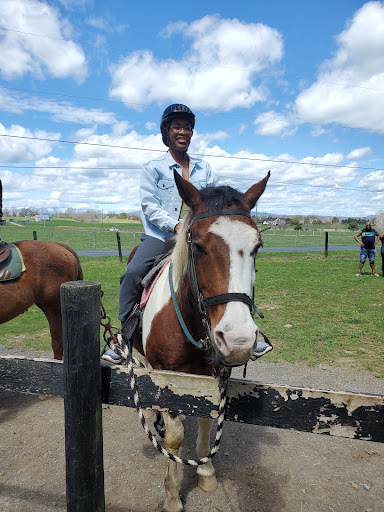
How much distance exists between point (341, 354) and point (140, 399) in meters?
5.19

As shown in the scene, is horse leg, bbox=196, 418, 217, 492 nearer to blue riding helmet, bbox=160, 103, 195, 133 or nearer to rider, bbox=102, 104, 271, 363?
rider, bbox=102, 104, 271, 363

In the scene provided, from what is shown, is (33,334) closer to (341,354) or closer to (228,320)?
(341,354)

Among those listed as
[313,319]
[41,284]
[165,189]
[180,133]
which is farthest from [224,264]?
[313,319]

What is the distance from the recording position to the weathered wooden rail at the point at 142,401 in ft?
5.00

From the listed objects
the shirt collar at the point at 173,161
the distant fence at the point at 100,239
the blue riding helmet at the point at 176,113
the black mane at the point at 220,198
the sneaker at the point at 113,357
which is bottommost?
the distant fence at the point at 100,239

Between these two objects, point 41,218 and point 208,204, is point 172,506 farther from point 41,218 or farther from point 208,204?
point 41,218

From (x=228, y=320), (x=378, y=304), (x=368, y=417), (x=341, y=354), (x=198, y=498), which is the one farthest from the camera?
(x=378, y=304)

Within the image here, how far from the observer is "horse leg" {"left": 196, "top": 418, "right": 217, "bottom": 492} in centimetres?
293

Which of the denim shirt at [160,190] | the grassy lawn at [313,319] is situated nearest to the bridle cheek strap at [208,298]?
the denim shirt at [160,190]

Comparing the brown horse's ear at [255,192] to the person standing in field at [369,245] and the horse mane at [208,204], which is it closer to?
the horse mane at [208,204]

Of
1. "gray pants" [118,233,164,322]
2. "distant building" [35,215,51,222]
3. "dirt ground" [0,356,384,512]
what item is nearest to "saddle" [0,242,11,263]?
A: "dirt ground" [0,356,384,512]

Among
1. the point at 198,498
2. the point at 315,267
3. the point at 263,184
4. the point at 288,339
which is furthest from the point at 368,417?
the point at 315,267

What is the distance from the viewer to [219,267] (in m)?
1.84

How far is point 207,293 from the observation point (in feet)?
6.22
